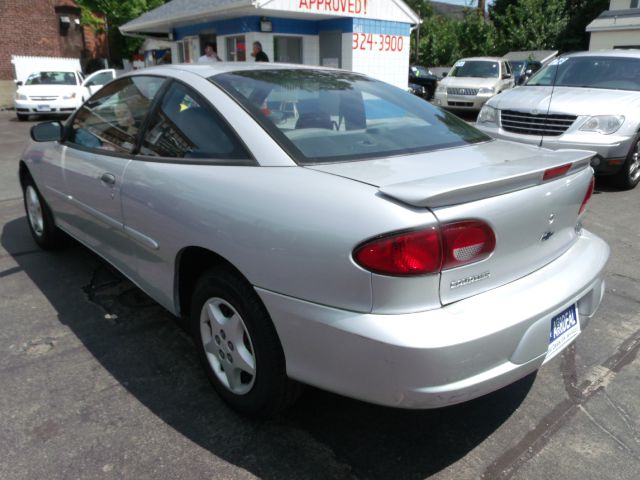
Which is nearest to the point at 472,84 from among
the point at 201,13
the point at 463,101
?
the point at 463,101

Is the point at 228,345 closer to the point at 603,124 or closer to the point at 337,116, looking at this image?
the point at 337,116

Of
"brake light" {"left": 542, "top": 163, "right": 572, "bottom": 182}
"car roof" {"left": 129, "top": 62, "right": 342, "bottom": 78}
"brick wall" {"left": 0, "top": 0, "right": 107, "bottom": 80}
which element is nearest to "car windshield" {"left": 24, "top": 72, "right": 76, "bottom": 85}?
"brick wall" {"left": 0, "top": 0, "right": 107, "bottom": 80}

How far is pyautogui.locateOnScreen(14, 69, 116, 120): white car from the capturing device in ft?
52.7

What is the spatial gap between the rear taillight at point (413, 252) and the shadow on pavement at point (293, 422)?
3.03 ft

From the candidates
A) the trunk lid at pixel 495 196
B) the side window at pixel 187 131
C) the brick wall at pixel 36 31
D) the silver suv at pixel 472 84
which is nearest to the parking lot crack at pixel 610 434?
the trunk lid at pixel 495 196

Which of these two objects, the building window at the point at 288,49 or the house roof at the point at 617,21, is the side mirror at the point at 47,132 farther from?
the house roof at the point at 617,21

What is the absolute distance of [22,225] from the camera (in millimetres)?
5621

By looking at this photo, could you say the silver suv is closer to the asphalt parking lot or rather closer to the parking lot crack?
the asphalt parking lot

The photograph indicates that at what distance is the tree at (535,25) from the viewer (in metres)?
31.6

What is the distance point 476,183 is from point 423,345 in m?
0.60

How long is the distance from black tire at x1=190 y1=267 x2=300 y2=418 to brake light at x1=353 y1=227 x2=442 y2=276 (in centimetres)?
56

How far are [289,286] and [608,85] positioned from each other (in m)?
6.83

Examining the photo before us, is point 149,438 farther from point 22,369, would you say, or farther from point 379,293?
point 379,293

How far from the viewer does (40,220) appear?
15.3 feet
